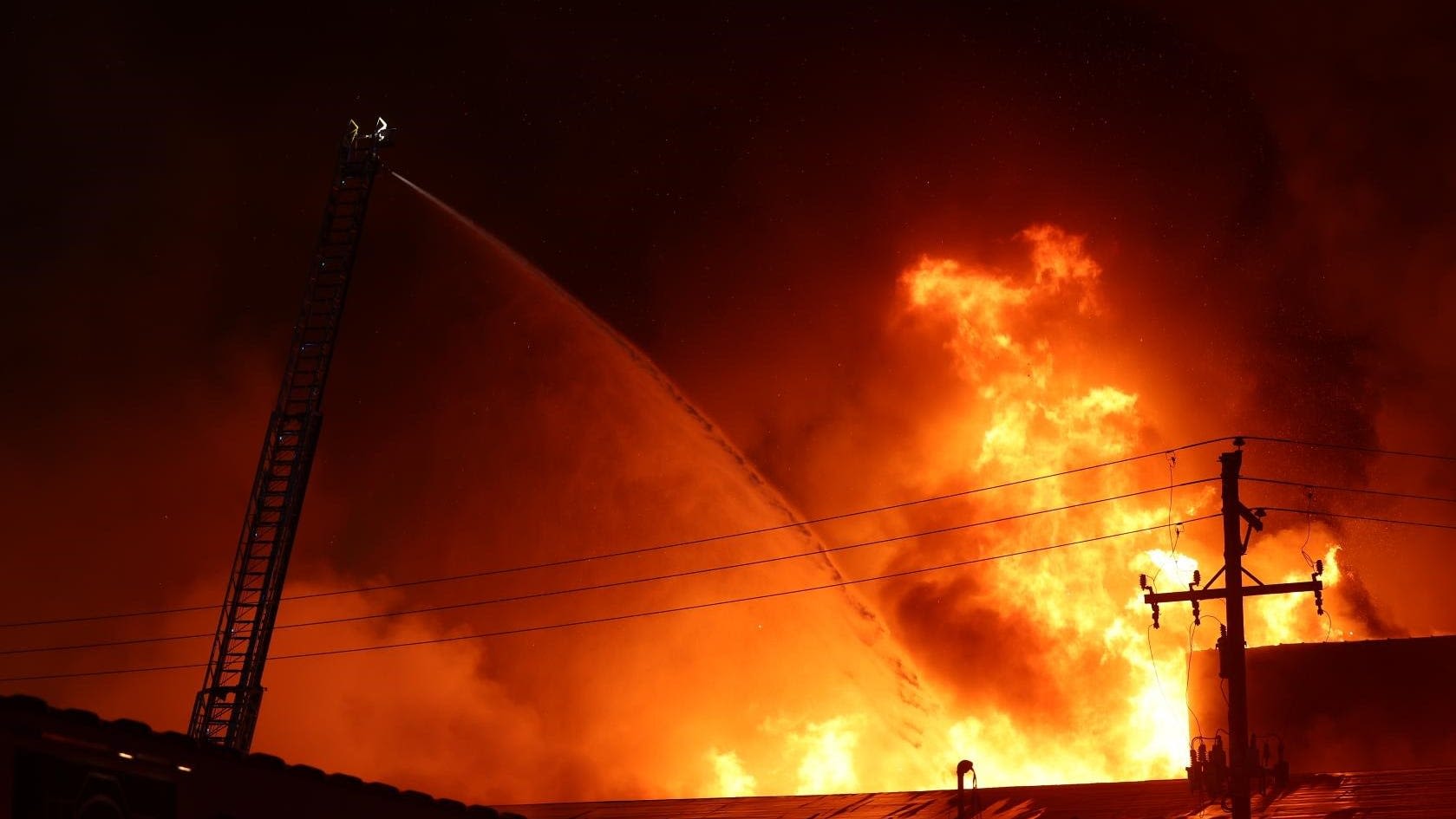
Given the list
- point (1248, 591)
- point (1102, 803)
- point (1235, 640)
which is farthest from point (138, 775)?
point (1102, 803)

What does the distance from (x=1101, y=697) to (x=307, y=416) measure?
118 ft

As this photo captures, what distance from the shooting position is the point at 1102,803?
3928cm

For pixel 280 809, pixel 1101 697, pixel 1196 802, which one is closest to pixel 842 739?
pixel 1101 697

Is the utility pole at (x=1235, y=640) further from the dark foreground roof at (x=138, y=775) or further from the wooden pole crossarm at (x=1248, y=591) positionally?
the dark foreground roof at (x=138, y=775)

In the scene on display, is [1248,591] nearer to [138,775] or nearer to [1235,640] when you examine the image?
[1235,640]

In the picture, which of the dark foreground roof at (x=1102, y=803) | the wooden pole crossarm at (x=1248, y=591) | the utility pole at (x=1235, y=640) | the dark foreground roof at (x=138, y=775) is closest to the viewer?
the dark foreground roof at (x=138, y=775)

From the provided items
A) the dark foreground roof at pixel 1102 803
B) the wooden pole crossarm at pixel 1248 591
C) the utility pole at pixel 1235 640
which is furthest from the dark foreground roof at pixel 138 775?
the dark foreground roof at pixel 1102 803

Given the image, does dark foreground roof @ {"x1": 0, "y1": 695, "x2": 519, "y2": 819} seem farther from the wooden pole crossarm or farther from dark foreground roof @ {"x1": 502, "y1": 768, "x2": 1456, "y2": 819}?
dark foreground roof @ {"x1": 502, "y1": 768, "x2": 1456, "y2": 819}

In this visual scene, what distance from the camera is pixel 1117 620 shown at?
6888cm

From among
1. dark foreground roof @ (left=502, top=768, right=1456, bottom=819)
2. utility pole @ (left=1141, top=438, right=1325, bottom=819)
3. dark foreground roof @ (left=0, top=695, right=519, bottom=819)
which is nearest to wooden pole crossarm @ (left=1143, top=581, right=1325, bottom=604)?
utility pole @ (left=1141, top=438, right=1325, bottom=819)

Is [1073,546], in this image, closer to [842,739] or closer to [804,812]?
[842,739]

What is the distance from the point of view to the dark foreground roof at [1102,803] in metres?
35.3

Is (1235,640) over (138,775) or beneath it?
over

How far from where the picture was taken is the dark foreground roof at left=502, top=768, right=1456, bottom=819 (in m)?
35.3
